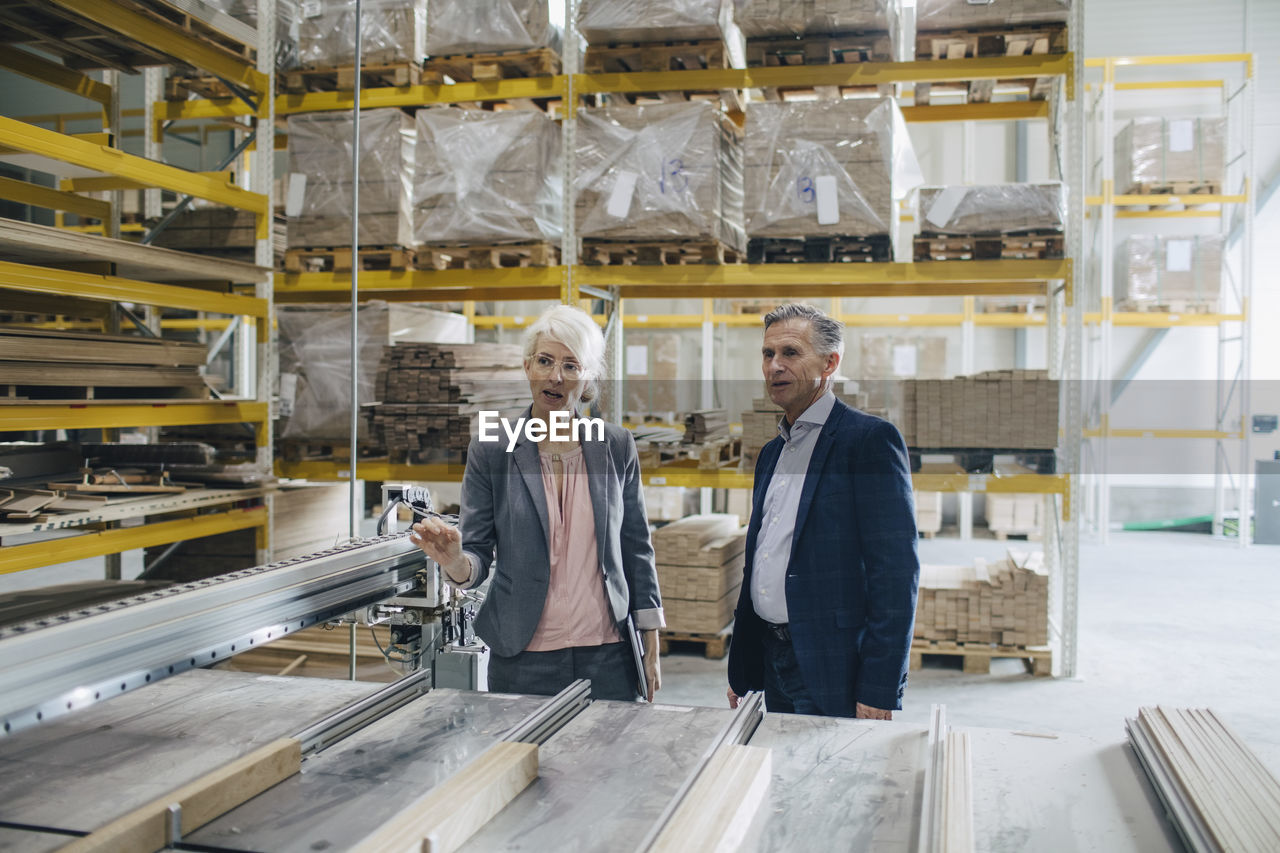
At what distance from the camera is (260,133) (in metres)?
6.77

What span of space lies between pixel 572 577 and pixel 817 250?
4110 millimetres

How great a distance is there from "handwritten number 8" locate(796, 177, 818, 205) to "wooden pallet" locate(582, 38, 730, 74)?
110cm

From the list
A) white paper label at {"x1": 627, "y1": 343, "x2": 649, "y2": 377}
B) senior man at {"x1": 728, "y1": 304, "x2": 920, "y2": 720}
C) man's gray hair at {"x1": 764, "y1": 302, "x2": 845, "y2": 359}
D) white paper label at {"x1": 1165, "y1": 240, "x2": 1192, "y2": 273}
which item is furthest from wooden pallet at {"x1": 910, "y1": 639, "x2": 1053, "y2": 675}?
white paper label at {"x1": 1165, "y1": 240, "x2": 1192, "y2": 273}

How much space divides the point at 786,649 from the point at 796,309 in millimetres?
1106

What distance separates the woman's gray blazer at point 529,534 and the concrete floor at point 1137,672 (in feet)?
6.02

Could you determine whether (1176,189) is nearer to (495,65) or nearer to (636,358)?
(636,358)

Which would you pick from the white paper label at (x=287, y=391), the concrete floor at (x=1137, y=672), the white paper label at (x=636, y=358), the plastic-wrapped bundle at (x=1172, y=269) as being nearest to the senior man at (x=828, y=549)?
the concrete floor at (x=1137, y=672)

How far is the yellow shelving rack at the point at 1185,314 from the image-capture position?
41.1 feet

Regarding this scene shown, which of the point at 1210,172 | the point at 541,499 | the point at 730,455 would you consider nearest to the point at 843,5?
the point at 730,455

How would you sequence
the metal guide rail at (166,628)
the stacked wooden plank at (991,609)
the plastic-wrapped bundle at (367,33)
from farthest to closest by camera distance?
the stacked wooden plank at (991,609) → the plastic-wrapped bundle at (367,33) → the metal guide rail at (166,628)

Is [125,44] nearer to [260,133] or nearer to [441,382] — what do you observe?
[260,133]

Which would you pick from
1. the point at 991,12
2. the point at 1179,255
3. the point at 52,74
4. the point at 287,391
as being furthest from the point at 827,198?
the point at 1179,255

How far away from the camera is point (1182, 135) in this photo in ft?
38.9

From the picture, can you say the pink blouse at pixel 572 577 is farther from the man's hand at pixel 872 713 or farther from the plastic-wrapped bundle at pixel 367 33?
the plastic-wrapped bundle at pixel 367 33
